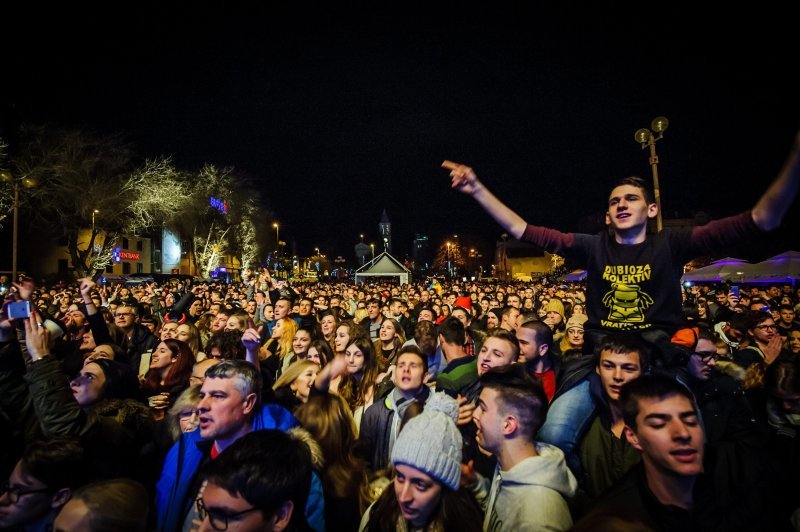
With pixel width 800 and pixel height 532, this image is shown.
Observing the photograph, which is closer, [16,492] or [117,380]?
[16,492]

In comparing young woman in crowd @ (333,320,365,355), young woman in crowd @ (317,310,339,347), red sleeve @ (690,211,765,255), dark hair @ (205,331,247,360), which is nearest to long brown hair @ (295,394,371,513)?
dark hair @ (205,331,247,360)

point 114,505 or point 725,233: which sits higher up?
point 725,233

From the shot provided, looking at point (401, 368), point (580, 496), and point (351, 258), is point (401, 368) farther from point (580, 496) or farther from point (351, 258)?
point (351, 258)

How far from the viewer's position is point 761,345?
5773mm

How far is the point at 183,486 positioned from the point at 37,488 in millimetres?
789

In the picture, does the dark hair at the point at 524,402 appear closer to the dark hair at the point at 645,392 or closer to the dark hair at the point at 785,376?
the dark hair at the point at 645,392

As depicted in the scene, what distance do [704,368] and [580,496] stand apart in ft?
8.89

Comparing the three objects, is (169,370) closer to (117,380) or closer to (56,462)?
(117,380)

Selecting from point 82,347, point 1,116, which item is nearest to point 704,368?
point 82,347

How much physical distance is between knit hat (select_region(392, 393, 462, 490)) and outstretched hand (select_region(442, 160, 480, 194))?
1.53 metres

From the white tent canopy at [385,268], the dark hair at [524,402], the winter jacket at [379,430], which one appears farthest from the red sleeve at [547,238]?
the white tent canopy at [385,268]

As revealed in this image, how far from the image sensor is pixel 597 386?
290cm

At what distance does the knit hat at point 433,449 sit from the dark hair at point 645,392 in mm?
949

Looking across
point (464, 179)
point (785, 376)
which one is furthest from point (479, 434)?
point (785, 376)
